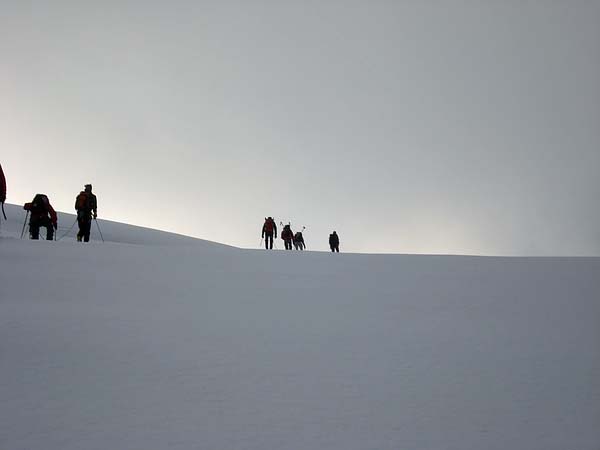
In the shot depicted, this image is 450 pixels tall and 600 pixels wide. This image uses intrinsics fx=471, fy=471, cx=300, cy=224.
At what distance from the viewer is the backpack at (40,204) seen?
1314 centimetres

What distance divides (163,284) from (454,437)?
4.95 meters

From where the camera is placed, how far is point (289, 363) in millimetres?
3846

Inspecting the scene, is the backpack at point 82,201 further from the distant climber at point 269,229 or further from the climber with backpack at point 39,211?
the distant climber at point 269,229

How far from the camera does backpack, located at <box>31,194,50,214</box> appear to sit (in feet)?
43.1

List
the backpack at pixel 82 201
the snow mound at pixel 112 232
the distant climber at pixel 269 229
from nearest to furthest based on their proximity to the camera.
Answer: the backpack at pixel 82 201 → the distant climber at pixel 269 229 → the snow mound at pixel 112 232

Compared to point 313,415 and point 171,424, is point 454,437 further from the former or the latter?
point 171,424

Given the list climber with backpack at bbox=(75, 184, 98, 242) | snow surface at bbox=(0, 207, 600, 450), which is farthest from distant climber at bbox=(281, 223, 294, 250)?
snow surface at bbox=(0, 207, 600, 450)

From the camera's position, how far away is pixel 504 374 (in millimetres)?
3799

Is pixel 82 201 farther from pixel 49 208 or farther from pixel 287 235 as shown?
pixel 287 235

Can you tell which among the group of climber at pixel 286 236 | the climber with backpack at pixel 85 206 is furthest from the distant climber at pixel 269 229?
the climber with backpack at pixel 85 206

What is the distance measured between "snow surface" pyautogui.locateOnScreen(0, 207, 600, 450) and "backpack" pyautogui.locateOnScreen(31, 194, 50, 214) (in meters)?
6.27

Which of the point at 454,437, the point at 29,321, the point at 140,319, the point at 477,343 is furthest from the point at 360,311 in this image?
the point at 29,321

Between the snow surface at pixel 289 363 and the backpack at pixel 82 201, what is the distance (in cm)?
585

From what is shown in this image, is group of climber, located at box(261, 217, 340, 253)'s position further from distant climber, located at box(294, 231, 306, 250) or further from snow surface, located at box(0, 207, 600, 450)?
snow surface, located at box(0, 207, 600, 450)
